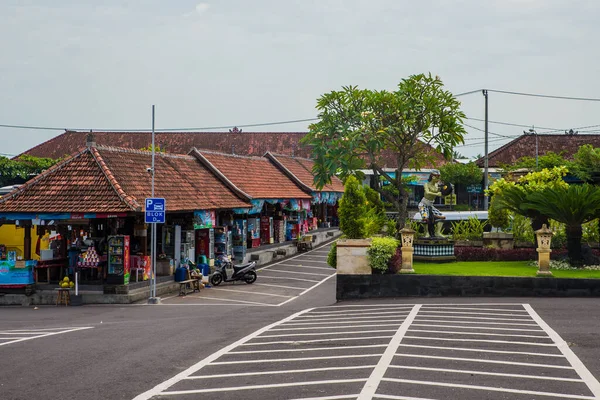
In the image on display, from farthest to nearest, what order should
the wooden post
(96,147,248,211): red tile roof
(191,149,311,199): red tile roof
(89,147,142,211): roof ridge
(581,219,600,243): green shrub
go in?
(191,149,311,199): red tile roof → (96,147,248,211): red tile roof → (581,219,600,243): green shrub → the wooden post → (89,147,142,211): roof ridge

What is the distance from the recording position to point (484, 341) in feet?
38.9

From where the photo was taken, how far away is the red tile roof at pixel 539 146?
5062cm

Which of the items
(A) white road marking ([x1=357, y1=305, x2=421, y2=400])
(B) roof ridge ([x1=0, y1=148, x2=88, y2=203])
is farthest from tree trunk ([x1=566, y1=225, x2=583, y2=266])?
(B) roof ridge ([x1=0, y1=148, x2=88, y2=203])

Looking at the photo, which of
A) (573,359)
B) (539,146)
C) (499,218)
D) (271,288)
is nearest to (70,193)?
(271,288)

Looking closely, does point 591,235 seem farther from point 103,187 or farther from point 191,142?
point 191,142

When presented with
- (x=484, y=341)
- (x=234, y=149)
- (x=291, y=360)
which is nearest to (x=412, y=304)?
(x=484, y=341)

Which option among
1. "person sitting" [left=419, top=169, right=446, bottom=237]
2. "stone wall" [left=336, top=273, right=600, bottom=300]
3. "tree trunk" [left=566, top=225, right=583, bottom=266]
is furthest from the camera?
"person sitting" [left=419, top=169, right=446, bottom=237]

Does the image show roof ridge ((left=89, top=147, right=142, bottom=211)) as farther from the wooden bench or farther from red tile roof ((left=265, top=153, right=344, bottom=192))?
red tile roof ((left=265, top=153, right=344, bottom=192))

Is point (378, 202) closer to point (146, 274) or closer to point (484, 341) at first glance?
point (146, 274)

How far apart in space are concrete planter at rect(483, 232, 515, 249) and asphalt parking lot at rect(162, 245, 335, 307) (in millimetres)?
6784

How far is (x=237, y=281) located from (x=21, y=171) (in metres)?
27.9

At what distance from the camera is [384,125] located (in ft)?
85.4

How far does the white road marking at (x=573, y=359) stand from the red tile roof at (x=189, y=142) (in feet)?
158

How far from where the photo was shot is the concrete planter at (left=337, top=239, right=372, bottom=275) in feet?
63.3
